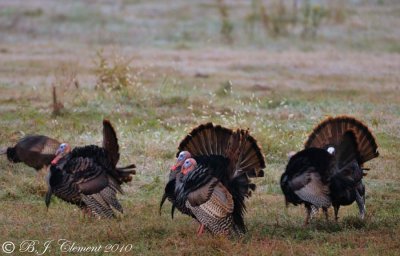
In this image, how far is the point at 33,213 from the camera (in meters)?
9.39

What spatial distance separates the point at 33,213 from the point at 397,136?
6222 mm

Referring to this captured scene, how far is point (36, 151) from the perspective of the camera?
424 inches

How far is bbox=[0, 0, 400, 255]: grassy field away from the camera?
336 inches

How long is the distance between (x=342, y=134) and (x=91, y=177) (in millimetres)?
2555

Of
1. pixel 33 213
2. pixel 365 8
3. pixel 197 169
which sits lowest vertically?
pixel 365 8

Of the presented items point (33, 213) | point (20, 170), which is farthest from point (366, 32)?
point (33, 213)

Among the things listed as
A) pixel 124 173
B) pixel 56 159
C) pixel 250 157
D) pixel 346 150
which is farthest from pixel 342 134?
pixel 56 159

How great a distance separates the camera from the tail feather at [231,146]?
8562 millimetres

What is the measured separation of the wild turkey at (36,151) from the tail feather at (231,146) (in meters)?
2.40

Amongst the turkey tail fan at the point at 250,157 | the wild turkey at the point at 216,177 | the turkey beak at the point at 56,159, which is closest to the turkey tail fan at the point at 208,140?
the wild turkey at the point at 216,177

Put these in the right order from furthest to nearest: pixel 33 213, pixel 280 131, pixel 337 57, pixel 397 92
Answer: pixel 337 57, pixel 397 92, pixel 280 131, pixel 33 213

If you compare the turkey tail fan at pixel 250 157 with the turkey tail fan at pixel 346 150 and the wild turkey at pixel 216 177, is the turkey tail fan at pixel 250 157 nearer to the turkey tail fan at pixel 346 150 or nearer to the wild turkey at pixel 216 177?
the wild turkey at pixel 216 177

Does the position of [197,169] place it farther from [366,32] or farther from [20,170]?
[366,32]

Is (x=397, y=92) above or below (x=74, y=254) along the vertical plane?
below
